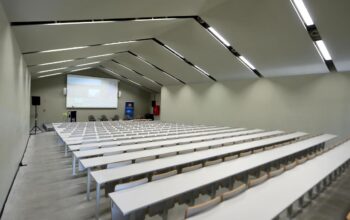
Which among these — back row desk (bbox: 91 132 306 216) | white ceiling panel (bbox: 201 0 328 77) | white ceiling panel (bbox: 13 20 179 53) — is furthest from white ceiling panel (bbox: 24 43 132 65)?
back row desk (bbox: 91 132 306 216)

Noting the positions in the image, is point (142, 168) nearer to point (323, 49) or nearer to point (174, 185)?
point (174, 185)

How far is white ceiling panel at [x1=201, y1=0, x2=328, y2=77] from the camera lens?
559 centimetres

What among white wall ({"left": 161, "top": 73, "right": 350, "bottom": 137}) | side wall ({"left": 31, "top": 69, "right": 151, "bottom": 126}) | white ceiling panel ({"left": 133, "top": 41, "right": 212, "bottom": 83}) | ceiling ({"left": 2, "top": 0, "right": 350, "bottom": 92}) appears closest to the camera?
ceiling ({"left": 2, "top": 0, "right": 350, "bottom": 92})

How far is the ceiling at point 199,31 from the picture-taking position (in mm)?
4082

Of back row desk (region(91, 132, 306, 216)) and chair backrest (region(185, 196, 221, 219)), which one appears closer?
chair backrest (region(185, 196, 221, 219))

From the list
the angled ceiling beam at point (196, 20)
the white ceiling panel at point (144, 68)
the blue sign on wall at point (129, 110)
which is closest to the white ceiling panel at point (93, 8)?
the angled ceiling beam at point (196, 20)

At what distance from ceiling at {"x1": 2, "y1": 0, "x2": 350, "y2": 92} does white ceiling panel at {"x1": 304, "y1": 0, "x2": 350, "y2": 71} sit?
0.7 inches

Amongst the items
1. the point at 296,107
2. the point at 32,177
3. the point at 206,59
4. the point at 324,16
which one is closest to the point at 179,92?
the point at 206,59

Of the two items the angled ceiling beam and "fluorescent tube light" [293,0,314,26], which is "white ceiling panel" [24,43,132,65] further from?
"fluorescent tube light" [293,0,314,26]

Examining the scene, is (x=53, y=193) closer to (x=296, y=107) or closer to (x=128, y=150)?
(x=128, y=150)

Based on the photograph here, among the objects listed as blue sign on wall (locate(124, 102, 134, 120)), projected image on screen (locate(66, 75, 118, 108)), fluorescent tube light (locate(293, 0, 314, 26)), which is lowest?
blue sign on wall (locate(124, 102, 134, 120))

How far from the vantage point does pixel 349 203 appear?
132 inches

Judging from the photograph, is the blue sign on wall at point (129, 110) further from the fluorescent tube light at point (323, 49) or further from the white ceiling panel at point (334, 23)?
the white ceiling panel at point (334, 23)

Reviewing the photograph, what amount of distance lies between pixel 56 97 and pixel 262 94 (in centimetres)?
1352
